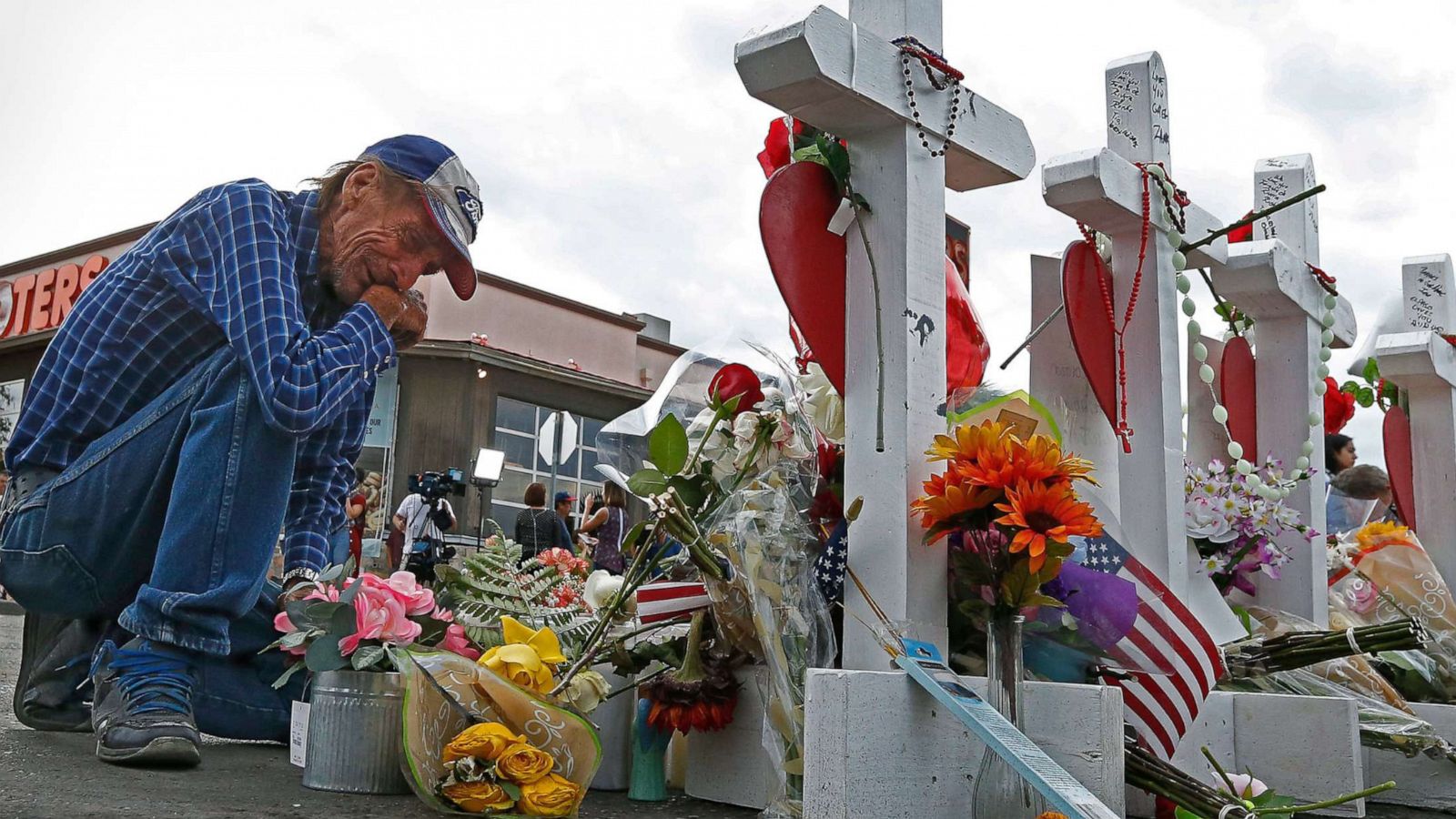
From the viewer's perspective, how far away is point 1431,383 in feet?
13.4

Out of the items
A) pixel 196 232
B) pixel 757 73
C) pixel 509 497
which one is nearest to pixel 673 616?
pixel 757 73

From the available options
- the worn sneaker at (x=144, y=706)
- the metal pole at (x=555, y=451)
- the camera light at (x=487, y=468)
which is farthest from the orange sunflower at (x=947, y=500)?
the metal pole at (x=555, y=451)

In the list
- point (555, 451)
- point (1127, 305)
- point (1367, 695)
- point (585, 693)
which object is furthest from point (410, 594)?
point (555, 451)

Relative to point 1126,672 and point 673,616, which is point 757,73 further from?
point 1126,672

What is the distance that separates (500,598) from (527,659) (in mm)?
572

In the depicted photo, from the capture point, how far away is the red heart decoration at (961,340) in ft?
7.98

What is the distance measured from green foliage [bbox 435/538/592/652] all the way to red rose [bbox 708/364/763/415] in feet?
1.91

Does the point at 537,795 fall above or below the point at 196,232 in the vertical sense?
below

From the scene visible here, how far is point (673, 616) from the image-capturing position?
2195mm

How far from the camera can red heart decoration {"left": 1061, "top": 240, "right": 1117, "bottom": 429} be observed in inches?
99.7

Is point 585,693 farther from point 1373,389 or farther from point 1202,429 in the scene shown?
point 1373,389

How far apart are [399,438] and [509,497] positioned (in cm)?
158

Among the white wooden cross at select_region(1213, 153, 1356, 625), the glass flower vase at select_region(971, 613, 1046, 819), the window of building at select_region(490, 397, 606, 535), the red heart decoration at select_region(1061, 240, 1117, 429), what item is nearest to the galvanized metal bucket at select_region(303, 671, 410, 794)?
the glass flower vase at select_region(971, 613, 1046, 819)

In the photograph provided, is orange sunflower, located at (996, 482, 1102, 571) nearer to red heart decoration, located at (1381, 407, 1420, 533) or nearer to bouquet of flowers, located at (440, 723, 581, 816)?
bouquet of flowers, located at (440, 723, 581, 816)
